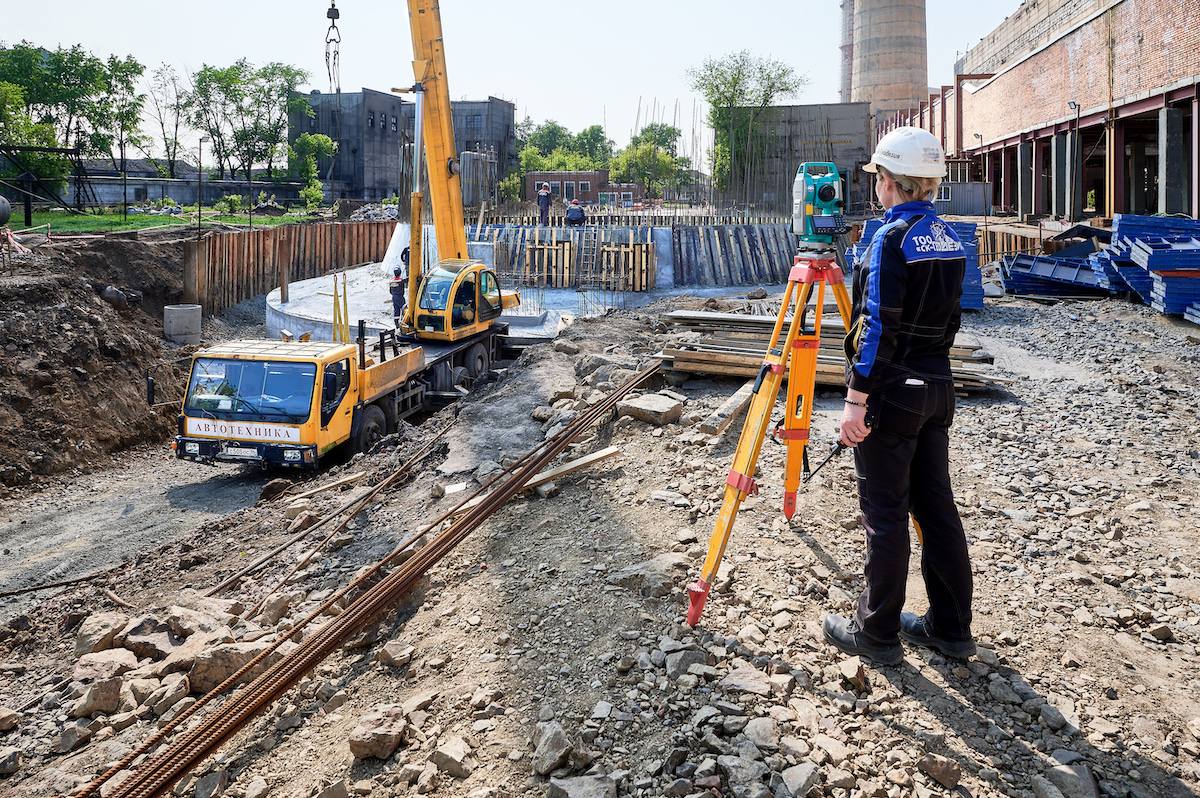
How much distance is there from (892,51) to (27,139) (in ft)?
164

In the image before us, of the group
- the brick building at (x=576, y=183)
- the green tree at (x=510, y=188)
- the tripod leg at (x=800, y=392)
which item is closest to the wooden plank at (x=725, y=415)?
the tripod leg at (x=800, y=392)

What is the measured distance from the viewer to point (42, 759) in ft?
18.3

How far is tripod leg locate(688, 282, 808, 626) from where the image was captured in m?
4.46

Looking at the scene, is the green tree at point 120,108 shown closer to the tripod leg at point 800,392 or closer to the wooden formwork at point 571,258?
the wooden formwork at point 571,258

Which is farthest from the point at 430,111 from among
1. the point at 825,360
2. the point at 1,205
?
the point at 1,205

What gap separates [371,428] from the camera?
527 inches

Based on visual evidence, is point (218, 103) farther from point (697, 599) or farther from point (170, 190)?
point (697, 599)

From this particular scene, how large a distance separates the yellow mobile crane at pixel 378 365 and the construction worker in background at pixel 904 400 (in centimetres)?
916

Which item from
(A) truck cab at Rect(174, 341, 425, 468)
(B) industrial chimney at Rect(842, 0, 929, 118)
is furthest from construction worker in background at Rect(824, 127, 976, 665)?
(B) industrial chimney at Rect(842, 0, 929, 118)

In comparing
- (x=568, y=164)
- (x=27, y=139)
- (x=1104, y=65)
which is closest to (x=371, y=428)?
(x=1104, y=65)

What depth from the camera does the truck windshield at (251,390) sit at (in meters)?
12.0

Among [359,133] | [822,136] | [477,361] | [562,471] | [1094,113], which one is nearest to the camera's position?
[562,471]

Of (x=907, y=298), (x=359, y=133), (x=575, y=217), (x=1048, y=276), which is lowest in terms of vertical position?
(x=907, y=298)

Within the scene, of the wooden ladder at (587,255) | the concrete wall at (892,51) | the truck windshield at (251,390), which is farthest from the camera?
the concrete wall at (892,51)
